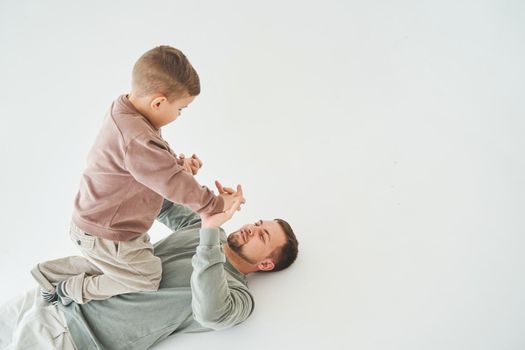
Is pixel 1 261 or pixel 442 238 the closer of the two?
pixel 442 238

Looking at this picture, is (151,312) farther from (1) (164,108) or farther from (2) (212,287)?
(1) (164,108)

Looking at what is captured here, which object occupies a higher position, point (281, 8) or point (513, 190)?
point (281, 8)

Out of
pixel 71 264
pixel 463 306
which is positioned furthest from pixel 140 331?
pixel 463 306

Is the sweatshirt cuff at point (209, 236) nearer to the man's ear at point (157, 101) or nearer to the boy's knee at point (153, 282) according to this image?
the boy's knee at point (153, 282)

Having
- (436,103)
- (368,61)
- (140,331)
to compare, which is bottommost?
(140,331)

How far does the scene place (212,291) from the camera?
1181 mm

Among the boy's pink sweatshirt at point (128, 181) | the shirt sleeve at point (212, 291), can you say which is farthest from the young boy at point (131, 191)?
the shirt sleeve at point (212, 291)

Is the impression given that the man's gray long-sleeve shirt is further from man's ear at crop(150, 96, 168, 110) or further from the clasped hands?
man's ear at crop(150, 96, 168, 110)

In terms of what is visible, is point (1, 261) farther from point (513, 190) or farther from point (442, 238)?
point (513, 190)

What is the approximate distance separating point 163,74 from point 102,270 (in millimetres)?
617

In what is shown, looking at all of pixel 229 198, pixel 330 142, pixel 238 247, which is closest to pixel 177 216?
pixel 238 247

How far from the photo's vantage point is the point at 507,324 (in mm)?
1149

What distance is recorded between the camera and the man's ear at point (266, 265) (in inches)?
58.6

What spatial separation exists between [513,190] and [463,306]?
21.5 inches
